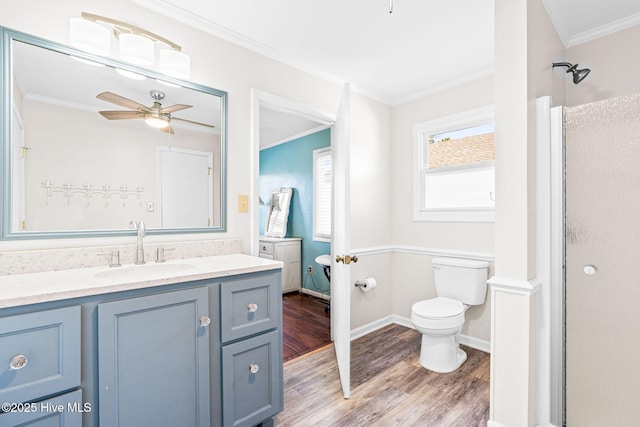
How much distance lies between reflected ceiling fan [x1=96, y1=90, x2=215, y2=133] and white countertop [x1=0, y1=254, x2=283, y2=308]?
826mm

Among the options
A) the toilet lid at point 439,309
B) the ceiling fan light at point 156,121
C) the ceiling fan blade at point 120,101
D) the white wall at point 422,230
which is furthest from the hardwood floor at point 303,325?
the ceiling fan blade at point 120,101

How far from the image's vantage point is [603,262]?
150cm

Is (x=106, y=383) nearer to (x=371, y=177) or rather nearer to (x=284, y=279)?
(x=371, y=177)

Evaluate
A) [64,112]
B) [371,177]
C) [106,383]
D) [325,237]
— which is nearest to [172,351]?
[106,383]

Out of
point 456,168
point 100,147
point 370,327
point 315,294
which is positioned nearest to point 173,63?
point 100,147

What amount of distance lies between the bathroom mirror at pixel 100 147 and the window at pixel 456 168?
1945mm

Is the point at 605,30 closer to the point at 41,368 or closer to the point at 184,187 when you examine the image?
the point at 184,187

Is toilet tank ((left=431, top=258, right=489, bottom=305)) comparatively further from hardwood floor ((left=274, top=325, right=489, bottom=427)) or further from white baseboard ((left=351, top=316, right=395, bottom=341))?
white baseboard ((left=351, top=316, right=395, bottom=341))

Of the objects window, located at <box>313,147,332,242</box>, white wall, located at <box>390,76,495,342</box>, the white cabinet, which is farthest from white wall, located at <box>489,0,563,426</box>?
the white cabinet

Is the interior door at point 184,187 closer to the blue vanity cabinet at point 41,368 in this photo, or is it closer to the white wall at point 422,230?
the blue vanity cabinet at point 41,368

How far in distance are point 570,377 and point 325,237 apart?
8.92 feet

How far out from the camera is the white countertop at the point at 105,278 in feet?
3.30

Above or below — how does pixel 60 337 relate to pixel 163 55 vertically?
below

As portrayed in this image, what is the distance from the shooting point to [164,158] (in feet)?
5.95
